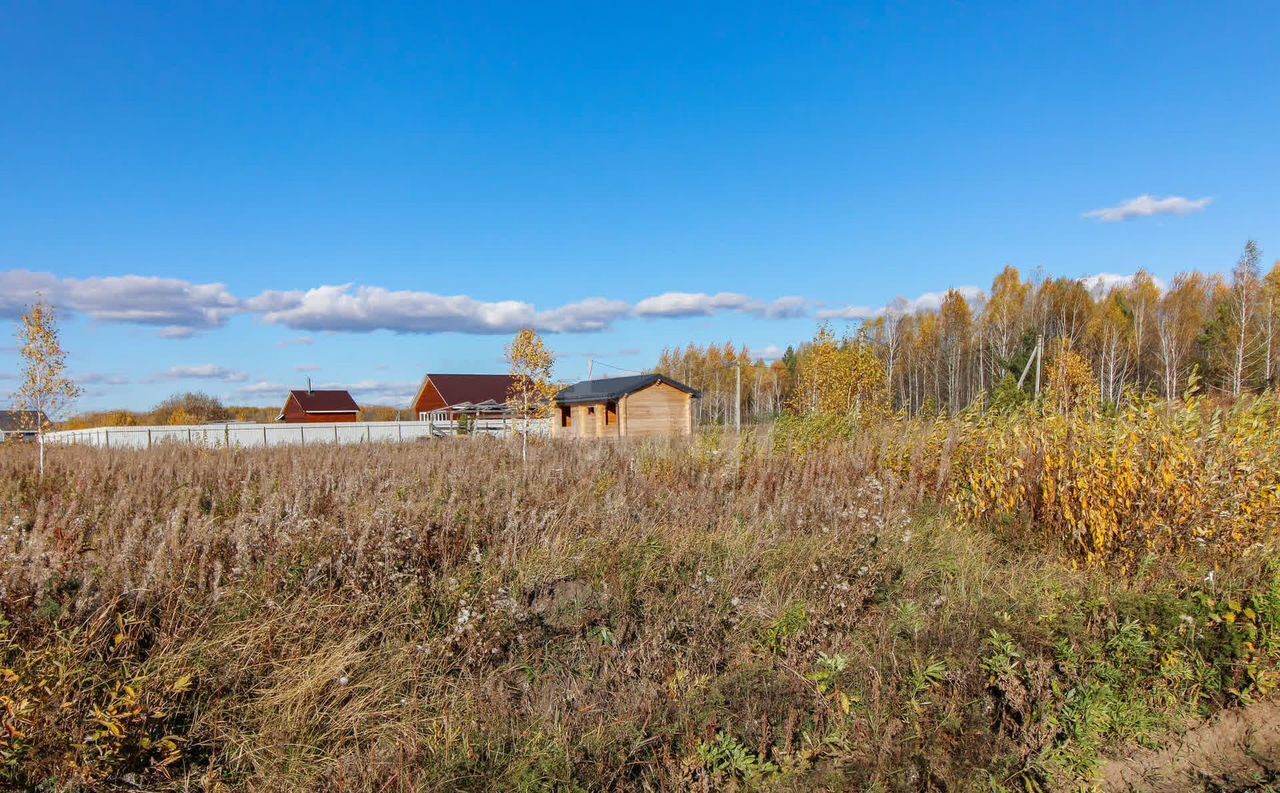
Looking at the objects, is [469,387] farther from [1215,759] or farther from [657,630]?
[1215,759]

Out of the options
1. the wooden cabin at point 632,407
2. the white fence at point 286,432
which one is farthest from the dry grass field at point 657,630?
the wooden cabin at point 632,407

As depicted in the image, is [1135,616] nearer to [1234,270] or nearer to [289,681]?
[289,681]

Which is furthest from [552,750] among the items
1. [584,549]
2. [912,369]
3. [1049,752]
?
[912,369]

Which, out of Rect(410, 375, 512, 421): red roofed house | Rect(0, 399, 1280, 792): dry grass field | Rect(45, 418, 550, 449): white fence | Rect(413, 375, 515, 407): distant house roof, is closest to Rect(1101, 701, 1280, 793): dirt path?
Rect(0, 399, 1280, 792): dry grass field

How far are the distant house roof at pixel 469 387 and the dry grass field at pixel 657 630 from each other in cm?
3577

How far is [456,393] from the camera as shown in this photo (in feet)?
139

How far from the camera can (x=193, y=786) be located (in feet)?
9.52

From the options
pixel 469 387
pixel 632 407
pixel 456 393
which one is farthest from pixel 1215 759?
pixel 469 387

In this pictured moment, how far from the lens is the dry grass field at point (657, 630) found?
10.1 ft

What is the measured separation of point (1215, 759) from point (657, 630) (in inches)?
117

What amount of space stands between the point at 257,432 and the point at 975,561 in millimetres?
25775

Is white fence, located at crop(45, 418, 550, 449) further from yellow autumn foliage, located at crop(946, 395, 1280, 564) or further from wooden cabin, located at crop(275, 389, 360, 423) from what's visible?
wooden cabin, located at crop(275, 389, 360, 423)

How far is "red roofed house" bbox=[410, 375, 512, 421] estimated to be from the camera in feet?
135

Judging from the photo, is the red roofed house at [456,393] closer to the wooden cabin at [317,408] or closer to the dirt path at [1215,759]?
the wooden cabin at [317,408]
